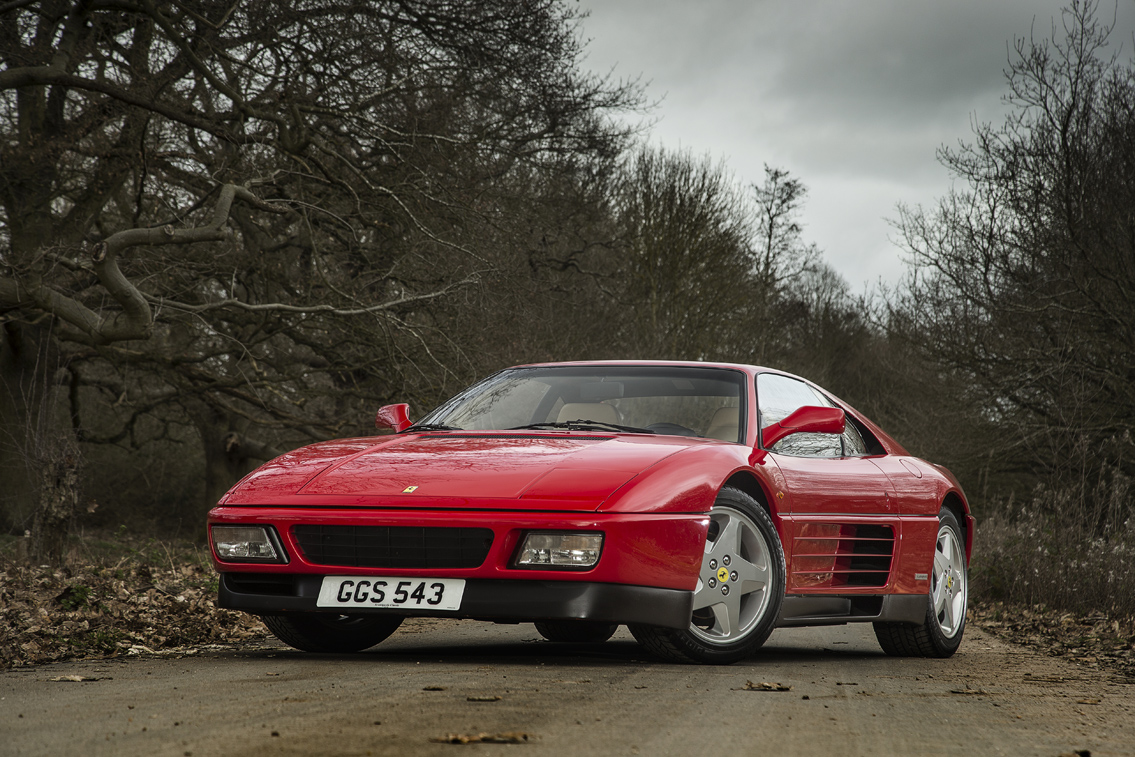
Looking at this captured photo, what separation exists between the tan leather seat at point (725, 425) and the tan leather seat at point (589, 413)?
0.50 m

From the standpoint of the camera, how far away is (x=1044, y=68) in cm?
2045

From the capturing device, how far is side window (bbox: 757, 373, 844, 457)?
20.5 ft

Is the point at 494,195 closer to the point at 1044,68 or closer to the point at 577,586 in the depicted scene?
the point at 1044,68

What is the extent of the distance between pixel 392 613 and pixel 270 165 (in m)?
12.0

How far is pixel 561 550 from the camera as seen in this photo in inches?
185

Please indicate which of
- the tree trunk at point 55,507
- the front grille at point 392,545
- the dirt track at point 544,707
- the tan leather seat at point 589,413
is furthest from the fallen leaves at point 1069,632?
the tree trunk at point 55,507

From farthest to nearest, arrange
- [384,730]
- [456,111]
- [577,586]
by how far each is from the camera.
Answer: [456,111], [577,586], [384,730]

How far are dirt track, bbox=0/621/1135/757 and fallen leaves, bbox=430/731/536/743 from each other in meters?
0.02

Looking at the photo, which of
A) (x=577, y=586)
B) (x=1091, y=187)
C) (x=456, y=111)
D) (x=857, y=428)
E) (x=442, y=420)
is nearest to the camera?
(x=577, y=586)

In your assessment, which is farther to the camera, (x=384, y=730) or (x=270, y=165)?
(x=270, y=165)

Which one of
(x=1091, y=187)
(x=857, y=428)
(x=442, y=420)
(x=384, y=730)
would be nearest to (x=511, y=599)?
(x=384, y=730)

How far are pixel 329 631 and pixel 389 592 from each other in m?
1.22

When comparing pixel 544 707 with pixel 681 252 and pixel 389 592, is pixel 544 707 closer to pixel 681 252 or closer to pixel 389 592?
pixel 389 592

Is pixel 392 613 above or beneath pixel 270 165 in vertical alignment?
beneath
